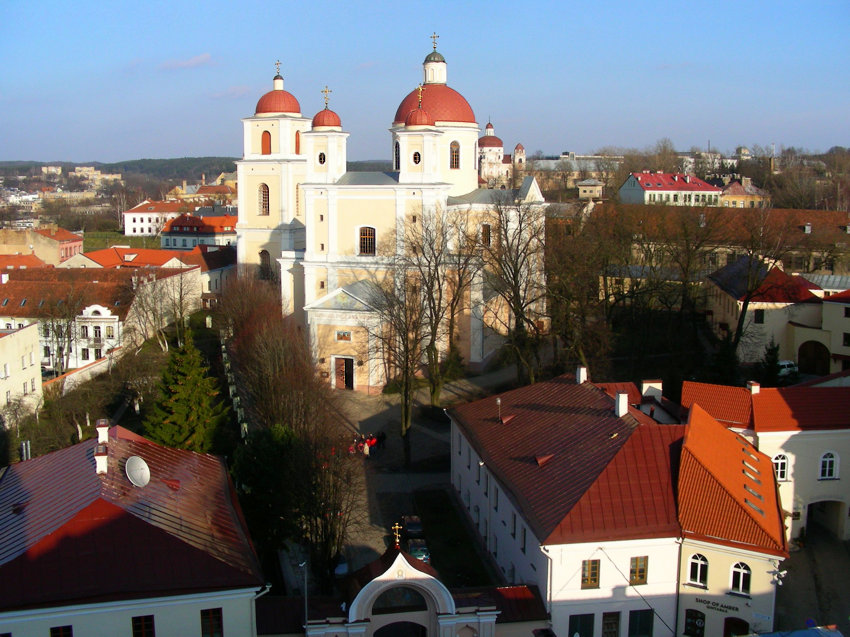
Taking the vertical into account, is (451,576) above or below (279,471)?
below

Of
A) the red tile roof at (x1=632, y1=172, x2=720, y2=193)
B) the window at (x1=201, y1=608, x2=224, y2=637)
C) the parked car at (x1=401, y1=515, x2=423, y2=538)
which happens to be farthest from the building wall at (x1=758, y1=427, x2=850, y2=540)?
the red tile roof at (x1=632, y1=172, x2=720, y2=193)

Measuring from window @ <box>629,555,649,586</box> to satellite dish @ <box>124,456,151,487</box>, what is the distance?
322 inches

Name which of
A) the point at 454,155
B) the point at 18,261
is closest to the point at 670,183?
the point at 454,155

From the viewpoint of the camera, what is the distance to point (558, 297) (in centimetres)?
2698

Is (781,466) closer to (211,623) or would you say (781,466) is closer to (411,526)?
(411,526)

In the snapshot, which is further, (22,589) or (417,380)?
(417,380)

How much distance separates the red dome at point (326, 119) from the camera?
33.0 metres

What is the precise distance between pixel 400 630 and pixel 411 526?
14.9 ft

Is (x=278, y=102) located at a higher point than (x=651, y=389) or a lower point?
higher

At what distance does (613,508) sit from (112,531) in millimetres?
7965

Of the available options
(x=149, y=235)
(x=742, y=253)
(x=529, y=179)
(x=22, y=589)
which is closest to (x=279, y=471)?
(x=22, y=589)

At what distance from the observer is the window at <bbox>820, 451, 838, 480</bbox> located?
18.2 metres

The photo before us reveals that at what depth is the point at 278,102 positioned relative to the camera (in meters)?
38.3

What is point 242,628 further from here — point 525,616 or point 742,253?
point 742,253
